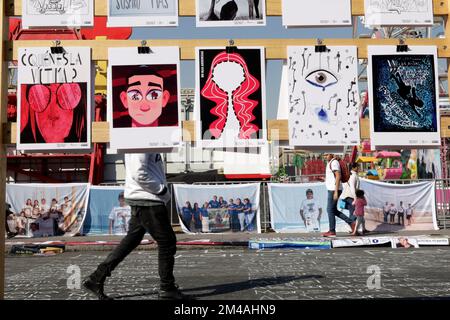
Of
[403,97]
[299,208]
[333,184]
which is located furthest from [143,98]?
[299,208]

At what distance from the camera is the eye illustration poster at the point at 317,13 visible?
4102mm

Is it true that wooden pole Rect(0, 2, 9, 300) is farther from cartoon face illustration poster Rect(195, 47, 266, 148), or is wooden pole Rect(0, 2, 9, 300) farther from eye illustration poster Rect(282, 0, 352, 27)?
eye illustration poster Rect(282, 0, 352, 27)

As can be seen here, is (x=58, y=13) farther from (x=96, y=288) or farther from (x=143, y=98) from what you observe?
(x=96, y=288)

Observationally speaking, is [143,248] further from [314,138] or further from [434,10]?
[434,10]

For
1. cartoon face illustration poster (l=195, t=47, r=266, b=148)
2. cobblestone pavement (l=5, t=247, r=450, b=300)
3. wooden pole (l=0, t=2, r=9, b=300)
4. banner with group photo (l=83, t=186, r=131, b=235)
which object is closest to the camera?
wooden pole (l=0, t=2, r=9, b=300)

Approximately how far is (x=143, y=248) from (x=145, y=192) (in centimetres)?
540

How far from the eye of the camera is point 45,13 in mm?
4043

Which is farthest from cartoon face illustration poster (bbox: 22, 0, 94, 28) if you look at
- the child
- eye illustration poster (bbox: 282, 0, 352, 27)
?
the child

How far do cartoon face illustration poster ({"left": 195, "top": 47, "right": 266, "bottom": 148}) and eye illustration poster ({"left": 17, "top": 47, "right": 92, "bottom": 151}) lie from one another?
93cm

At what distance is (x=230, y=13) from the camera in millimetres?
4160

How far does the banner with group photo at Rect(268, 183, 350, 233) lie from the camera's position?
1377 cm

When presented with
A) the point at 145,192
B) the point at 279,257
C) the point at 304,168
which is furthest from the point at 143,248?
the point at 304,168

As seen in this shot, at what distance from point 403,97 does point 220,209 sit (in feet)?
33.3
